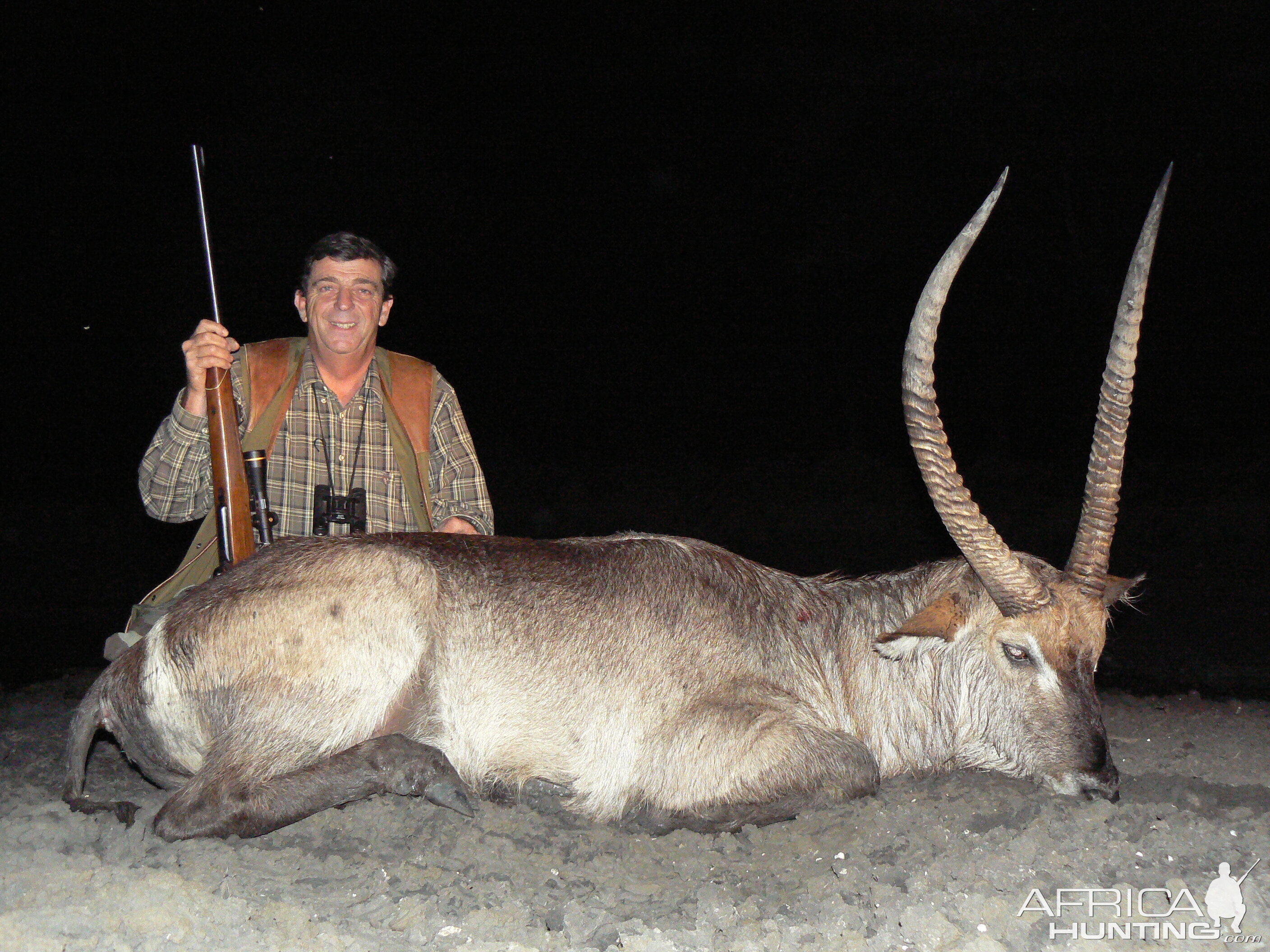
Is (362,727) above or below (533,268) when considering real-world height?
below

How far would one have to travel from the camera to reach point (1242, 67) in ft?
62.2

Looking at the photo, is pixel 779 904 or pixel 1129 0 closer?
pixel 779 904

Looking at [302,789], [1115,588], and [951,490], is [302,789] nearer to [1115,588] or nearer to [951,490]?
[951,490]

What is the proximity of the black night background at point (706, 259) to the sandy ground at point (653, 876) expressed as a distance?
6.93m

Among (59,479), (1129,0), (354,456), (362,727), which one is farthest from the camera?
(1129,0)

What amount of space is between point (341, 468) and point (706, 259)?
66.8ft

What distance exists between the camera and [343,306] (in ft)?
15.3

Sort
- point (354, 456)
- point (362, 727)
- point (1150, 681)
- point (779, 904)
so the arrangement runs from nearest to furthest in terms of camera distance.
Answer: point (779, 904), point (362, 727), point (354, 456), point (1150, 681)

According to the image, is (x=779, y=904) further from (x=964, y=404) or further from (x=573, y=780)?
(x=964, y=404)

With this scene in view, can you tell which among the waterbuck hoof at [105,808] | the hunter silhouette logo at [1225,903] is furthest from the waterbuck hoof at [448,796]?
the hunter silhouette logo at [1225,903]

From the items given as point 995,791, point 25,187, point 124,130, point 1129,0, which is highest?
point 1129,0

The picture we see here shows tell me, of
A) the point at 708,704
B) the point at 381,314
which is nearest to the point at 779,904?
the point at 708,704

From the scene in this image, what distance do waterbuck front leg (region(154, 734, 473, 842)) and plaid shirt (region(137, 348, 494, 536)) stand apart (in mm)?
1397

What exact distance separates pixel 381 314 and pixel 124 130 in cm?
1962
